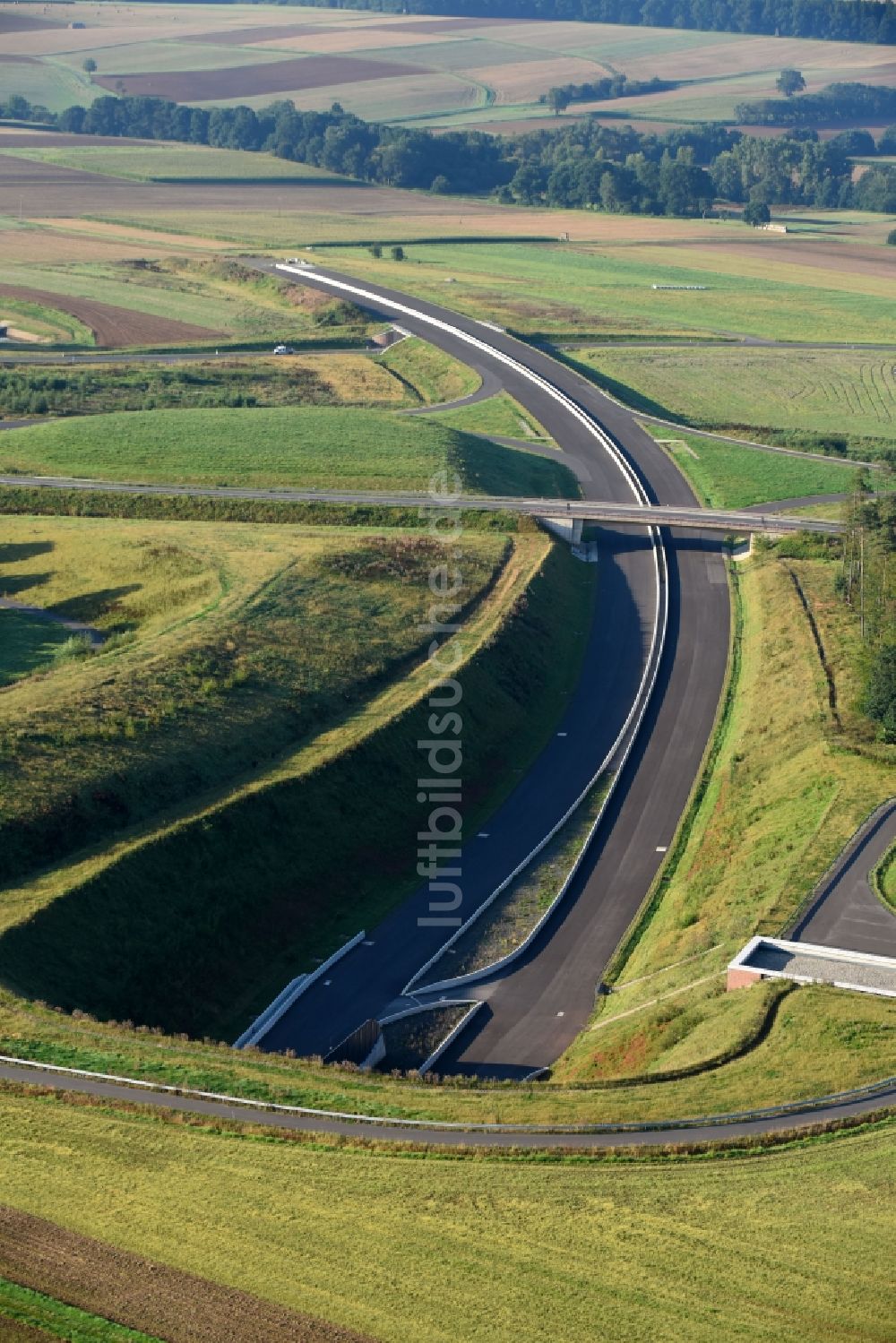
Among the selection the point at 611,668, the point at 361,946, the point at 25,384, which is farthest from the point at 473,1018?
the point at 25,384

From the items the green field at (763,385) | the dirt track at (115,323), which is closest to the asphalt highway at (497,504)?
the green field at (763,385)

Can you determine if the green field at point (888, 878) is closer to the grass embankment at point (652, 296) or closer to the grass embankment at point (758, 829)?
the grass embankment at point (758, 829)

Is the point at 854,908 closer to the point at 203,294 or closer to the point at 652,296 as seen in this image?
the point at 652,296

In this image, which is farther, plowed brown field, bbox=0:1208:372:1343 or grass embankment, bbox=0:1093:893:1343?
grass embankment, bbox=0:1093:893:1343

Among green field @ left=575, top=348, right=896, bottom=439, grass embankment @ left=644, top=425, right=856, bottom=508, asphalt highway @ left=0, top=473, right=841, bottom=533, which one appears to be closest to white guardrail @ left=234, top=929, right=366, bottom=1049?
asphalt highway @ left=0, top=473, right=841, bottom=533

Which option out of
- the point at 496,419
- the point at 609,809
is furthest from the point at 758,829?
the point at 496,419

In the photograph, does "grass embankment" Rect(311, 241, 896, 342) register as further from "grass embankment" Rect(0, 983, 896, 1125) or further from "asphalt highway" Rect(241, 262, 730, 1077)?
"grass embankment" Rect(0, 983, 896, 1125)
